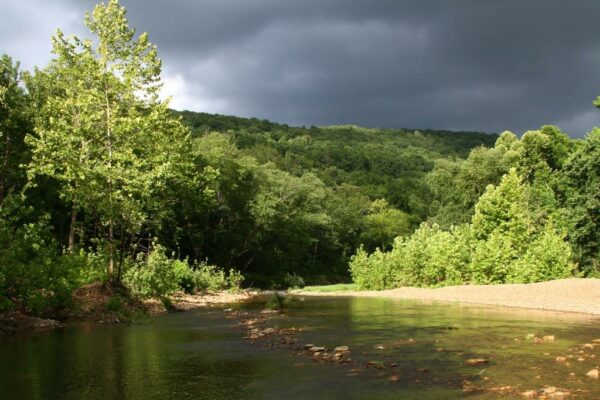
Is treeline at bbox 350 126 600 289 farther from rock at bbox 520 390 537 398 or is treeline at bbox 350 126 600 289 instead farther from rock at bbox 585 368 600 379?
rock at bbox 520 390 537 398

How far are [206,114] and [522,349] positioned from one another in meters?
169

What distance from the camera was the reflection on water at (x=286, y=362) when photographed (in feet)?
28.6

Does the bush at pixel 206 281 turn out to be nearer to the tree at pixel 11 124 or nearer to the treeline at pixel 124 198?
the treeline at pixel 124 198

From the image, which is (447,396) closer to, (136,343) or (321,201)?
(136,343)

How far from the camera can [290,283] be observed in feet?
244

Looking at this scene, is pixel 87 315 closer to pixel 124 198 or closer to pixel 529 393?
pixel 124 198

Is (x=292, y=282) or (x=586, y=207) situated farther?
(x=292, y=282)

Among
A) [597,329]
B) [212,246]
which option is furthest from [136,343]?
[212,246]

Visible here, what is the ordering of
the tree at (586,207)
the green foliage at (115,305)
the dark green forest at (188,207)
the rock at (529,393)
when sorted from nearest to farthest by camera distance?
the rock at (529,393) → the green foliage at (115,305) → the dark green forest at (188,207) → the tree at (586,207)

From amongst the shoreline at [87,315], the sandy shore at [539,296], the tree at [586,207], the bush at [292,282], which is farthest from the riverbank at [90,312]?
the bush at [292,282]

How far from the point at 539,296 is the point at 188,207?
3550 centimetres

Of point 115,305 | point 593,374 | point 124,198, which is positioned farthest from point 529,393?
point 124,198

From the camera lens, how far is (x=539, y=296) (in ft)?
95.6

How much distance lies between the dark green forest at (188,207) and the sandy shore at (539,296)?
4.78 m
